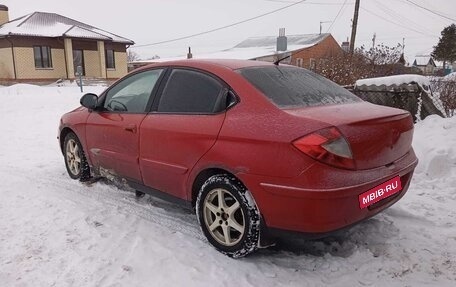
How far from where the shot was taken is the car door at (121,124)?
3.99 metres

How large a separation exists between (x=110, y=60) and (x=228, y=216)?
104 feet

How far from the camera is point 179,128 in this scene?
347cm

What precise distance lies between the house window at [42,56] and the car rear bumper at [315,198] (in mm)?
29164

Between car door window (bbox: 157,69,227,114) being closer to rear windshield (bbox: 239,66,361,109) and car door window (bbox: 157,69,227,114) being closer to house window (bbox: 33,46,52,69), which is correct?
rear windshield (bbox: 239,66,361,109)

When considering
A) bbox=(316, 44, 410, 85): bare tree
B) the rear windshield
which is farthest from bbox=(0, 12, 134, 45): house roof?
the rear windshield

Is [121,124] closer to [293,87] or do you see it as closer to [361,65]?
[293,87]

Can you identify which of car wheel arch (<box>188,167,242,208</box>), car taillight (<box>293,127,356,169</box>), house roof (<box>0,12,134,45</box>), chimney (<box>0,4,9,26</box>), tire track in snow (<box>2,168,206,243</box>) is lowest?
tire track in snow (<box>2,168,206,243</box>)

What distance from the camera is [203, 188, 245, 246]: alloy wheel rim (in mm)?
3143

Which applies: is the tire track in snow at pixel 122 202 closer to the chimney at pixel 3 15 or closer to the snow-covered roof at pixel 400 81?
the snow-covered roof at pixel 400 81

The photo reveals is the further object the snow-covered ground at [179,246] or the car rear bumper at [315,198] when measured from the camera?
the snow-covered ground at [179,246]

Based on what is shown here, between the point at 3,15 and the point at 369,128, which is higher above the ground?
the point at 3,15

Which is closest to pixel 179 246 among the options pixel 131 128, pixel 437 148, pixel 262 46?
pixel 131 128

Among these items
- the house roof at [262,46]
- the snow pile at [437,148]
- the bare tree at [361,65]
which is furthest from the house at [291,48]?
the snow pile at [437,148]

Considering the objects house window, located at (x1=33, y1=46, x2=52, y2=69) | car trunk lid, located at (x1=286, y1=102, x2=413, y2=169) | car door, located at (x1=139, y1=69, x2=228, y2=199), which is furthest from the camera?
house window, located at (x1=33, y1=46, x2=52, y2=69)
